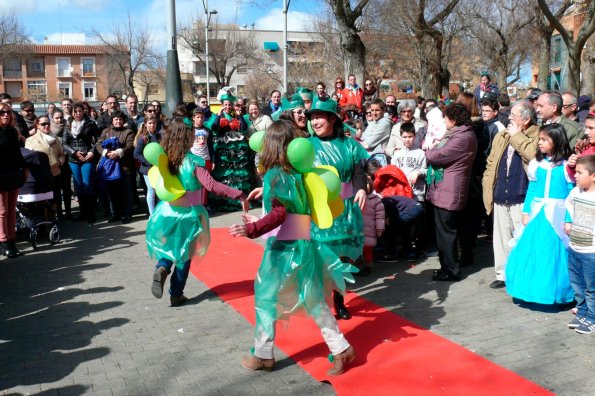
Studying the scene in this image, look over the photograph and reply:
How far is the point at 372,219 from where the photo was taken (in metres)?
7.10

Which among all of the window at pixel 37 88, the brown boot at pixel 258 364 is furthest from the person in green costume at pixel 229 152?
the window at pixel 37 88

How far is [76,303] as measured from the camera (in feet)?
20.3

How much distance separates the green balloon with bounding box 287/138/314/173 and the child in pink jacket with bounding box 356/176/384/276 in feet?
9.95

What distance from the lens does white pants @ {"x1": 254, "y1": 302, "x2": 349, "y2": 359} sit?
Answer: 4270mm

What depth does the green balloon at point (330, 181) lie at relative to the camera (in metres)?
4.31

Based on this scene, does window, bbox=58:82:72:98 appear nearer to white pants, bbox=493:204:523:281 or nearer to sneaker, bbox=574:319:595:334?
white pants, bbox=493:204:523:281

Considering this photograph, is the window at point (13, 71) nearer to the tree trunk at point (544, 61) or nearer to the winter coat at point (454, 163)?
the tree trunk at point (544, 61)

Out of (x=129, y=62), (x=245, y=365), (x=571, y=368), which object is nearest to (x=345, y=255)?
(x=245, y=365)

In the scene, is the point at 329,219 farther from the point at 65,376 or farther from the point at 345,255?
the point at 65,376

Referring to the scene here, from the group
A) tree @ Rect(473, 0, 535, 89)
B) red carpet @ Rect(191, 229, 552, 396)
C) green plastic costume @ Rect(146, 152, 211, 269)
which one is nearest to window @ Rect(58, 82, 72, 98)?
tree @ Rect(473, 0, 535, 89)

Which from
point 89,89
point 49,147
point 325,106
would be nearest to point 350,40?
point 49,147

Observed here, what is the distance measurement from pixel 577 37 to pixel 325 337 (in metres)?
17.8

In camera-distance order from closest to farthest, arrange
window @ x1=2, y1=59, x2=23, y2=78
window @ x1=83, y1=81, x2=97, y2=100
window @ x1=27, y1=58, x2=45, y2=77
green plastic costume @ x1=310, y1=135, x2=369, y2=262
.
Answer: green plastic costume @ x1=310, y1=135, x2=369, y2=262 < window @ x1=2, y1=59, x2=23, y2=78 < window @ x1=27, y1=58, x2=45, y2=77 < window @ x1=83, y1=81, x2=97, y2=100

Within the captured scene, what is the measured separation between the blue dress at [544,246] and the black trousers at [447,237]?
2.81 feet
